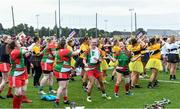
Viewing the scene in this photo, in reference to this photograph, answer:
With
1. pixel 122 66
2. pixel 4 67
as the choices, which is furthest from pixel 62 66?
pixel 122 66

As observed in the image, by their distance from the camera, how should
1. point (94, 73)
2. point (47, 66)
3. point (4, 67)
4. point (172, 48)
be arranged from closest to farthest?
1. point (4, 67)
2. point (94, 73)
3. point (47, 66)
4. point (172, 48)

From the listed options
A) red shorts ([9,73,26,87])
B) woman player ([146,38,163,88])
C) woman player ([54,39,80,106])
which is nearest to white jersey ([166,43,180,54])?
woman player ([146,38,163,88])

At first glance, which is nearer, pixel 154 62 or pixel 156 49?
pixel 154 62

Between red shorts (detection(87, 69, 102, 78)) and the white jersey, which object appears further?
the white jersey

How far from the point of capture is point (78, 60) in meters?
18.4

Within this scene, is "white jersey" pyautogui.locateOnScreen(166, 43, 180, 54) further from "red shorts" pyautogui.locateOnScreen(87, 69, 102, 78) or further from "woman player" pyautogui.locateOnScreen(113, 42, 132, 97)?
"red shorts" pyautogui.locateOnScreen(87, 69, 102, 78)

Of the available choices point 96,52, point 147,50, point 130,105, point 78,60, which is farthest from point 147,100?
point 78,60

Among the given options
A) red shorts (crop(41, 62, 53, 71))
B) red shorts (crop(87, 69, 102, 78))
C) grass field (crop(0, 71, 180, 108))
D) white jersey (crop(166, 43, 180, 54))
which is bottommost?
grass field (crop(0, 71, 180, 108))

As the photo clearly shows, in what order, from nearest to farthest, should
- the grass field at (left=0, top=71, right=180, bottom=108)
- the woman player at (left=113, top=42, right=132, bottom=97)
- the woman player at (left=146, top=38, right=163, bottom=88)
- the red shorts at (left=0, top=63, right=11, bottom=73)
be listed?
the grass field at (left=0, top=71, right=180, bottom=108) < the red shorts at (left=0, top=63, right=11, bottom=73) < the woman player at (left=113, top=42, right=132, bottom=97) < the woman player at (left=146, top=38, right=163, bottom=88)

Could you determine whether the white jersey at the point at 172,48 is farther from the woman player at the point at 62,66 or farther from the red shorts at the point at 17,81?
the red shorts at the point at 17,81

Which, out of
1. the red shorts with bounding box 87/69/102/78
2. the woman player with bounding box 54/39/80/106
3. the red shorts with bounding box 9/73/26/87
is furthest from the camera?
the red shorts with bounding box 87/69/102/78

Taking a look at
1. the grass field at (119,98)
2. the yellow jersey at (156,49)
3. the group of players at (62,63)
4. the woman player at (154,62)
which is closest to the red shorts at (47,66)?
the group of players at (62,63)

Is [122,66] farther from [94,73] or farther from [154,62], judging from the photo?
[154,62]

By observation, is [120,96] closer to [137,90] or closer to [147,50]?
[137,90]
